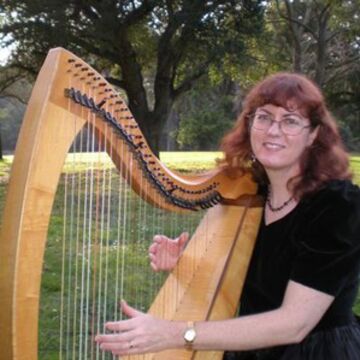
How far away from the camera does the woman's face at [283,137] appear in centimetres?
160

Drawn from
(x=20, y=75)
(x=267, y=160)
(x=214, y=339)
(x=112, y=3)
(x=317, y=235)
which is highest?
(x=112, y=3)

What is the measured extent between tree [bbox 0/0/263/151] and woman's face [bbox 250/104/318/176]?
1125 centimetres

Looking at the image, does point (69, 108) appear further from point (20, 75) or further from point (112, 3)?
point (20, 75)

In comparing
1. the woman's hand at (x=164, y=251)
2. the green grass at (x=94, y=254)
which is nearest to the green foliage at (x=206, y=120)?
the green grass at (x=94, y=254)

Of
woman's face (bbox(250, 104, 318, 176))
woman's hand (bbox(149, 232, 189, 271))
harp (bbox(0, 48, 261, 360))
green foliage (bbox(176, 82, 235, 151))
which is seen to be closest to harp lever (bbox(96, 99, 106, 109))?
harp (bbox(0, 48, 261, 360))

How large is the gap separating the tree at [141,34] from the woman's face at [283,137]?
11254 mm

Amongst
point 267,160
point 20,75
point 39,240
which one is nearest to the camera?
point 39,240

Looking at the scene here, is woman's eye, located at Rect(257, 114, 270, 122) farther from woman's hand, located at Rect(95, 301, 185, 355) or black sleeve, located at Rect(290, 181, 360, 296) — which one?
woman's hand, located at Rect(95, 301, 185, 355)

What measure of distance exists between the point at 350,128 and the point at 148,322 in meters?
31.6

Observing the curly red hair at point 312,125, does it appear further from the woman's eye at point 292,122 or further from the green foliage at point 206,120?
the green foliage at point 206,120

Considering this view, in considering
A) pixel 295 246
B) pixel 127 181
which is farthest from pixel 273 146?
pixel 127 181

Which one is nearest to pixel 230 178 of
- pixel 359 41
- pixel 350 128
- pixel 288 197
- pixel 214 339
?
pixel 288 197

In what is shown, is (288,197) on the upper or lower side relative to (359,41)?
lower

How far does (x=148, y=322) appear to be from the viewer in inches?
44.2
